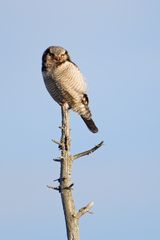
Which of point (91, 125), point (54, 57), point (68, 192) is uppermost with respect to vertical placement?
point (54, 57)

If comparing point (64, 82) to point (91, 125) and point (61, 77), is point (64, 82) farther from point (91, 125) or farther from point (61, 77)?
point (91, 125)

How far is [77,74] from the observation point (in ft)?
43.0

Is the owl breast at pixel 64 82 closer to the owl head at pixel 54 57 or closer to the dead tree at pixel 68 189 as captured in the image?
the owl head at pixel 54 57

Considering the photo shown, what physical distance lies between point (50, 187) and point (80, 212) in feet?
1.58

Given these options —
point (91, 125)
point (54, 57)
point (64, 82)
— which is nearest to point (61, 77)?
point (64, 82)

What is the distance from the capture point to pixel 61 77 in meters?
12.8

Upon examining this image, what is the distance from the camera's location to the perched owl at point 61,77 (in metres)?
12.8

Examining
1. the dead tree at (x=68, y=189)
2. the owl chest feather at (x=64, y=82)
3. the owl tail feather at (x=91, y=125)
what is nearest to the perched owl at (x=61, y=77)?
the owl chest feather at (x=64, y=82)

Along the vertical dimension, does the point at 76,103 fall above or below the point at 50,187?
above

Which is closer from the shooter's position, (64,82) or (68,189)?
(68,189)

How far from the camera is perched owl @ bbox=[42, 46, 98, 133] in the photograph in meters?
12.8

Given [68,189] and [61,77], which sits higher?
[61,77]

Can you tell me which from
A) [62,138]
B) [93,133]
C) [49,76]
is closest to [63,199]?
[62,138]

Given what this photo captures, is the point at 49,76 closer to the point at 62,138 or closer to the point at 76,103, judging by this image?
the point at 76,103
